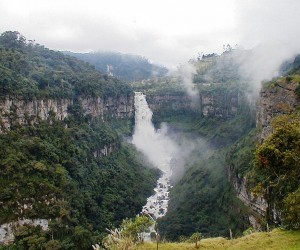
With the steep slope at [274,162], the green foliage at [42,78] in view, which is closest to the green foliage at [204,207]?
the steep slope at [274,162]

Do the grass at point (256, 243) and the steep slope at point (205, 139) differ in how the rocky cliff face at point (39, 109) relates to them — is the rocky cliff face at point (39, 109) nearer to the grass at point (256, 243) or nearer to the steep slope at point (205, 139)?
the steep slope at point (205, 139)

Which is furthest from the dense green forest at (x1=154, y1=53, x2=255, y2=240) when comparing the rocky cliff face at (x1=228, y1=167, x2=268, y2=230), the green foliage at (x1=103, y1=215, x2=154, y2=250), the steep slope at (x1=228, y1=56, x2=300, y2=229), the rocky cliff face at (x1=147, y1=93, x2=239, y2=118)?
the green foliage at (x1=103, y1=215, x2=154, y2=250)

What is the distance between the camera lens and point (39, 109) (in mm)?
66062

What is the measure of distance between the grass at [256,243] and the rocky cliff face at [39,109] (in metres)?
42.4

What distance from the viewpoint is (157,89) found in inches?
5012

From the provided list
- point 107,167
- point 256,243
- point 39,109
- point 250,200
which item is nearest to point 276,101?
point 250,200

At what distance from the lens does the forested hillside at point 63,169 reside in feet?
162

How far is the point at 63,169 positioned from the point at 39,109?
38.3 ft

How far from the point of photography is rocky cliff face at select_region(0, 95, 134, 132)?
58281mm

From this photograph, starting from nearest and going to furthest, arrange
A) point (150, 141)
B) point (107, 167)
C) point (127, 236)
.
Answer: point (127, 236)
point (107, 167)
point (150, 141)

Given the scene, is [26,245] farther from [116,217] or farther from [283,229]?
[283,229]

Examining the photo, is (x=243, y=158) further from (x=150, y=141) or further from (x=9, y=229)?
(x=150, y=141)

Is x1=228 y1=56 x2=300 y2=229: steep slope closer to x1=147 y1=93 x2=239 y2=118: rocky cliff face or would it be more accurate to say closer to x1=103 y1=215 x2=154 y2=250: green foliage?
x1=103 y1=215 x2=154 y2=250: green foliage

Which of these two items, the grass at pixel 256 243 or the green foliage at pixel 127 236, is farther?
the grass at pixel 256 243
